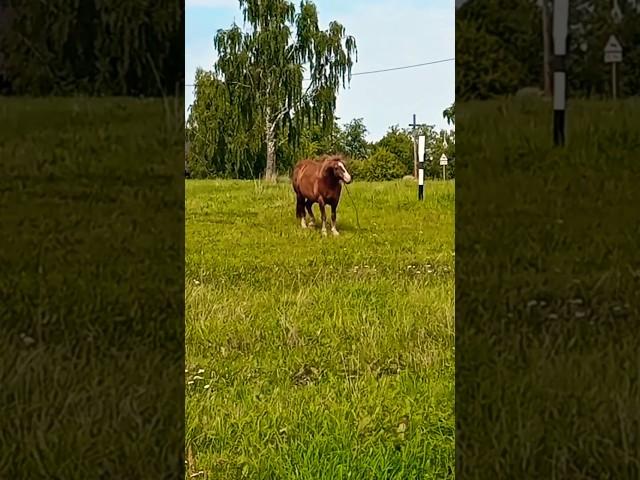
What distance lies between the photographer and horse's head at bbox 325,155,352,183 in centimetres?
78

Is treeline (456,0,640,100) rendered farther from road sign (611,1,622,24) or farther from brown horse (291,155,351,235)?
brown horse (291,155,351,235)

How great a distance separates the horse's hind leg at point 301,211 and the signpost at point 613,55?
42cm

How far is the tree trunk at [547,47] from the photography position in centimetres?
78

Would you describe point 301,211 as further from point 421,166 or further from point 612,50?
point 612,50

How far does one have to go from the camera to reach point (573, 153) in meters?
0.87

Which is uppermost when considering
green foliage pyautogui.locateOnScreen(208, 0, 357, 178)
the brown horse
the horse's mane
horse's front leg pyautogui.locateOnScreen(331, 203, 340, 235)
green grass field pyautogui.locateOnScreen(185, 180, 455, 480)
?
green foliage pyautogui.locateOnScreen(208, 0, 357, 178)

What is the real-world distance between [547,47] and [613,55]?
13cm

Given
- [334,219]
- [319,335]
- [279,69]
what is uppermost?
[279,69]

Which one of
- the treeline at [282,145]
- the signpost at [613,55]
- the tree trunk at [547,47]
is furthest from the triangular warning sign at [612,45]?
the treeline at [282,145]

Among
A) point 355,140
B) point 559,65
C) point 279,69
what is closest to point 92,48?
point 279,69

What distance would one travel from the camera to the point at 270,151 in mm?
799

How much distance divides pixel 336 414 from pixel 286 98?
351 millimetres

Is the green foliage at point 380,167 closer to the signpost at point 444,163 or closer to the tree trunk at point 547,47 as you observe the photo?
the signpost at point 444,163

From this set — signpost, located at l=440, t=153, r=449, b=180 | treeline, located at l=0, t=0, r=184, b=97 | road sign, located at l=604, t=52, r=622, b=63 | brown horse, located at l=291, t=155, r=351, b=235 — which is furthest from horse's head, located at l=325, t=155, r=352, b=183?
road sign, located at l=604, t=52, r=622, b=63
